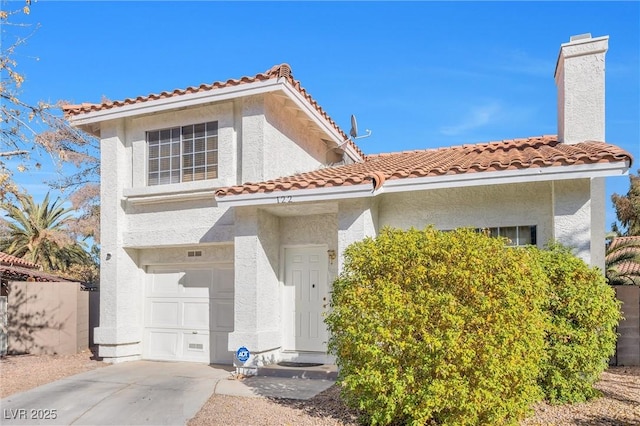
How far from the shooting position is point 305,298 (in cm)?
1191

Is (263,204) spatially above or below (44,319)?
above

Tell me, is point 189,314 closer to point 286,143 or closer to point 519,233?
point 286,143

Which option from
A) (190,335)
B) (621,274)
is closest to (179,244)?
(190,335)

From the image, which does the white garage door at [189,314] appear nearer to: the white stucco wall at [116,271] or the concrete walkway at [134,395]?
the white stucco wall at [116,271]

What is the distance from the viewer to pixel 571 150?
33.1 ft

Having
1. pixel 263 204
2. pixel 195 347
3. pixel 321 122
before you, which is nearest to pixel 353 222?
pixel 263 204

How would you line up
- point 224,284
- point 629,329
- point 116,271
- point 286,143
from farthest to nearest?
point 286,143 → point 116,271 → point 224,284 → point 629,329

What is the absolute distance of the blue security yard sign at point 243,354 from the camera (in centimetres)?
1063

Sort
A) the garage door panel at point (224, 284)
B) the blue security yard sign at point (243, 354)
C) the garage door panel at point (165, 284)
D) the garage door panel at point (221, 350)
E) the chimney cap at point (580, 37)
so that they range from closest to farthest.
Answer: the blue security yard sign at point (243, 354) → the chimney cap at point (580, 37) → the garage door panel at point (221, 350) → the garage door panel at point (224, 284) → the garage door panel at point (165, 284)

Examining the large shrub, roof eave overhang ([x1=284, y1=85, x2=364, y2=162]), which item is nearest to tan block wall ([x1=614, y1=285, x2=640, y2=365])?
the large shrub

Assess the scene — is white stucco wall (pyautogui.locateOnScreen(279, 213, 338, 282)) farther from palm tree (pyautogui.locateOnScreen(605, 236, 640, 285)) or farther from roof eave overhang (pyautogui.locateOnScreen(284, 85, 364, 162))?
palm tree (pyautogui.locateOnScreen(605, 236, 640, 285))

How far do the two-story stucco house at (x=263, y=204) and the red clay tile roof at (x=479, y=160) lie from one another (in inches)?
1.8

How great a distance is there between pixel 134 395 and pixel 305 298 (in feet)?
13.6

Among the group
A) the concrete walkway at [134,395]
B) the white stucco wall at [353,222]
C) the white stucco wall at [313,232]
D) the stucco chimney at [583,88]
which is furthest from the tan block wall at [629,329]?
the concrete walkway at [134,395]
